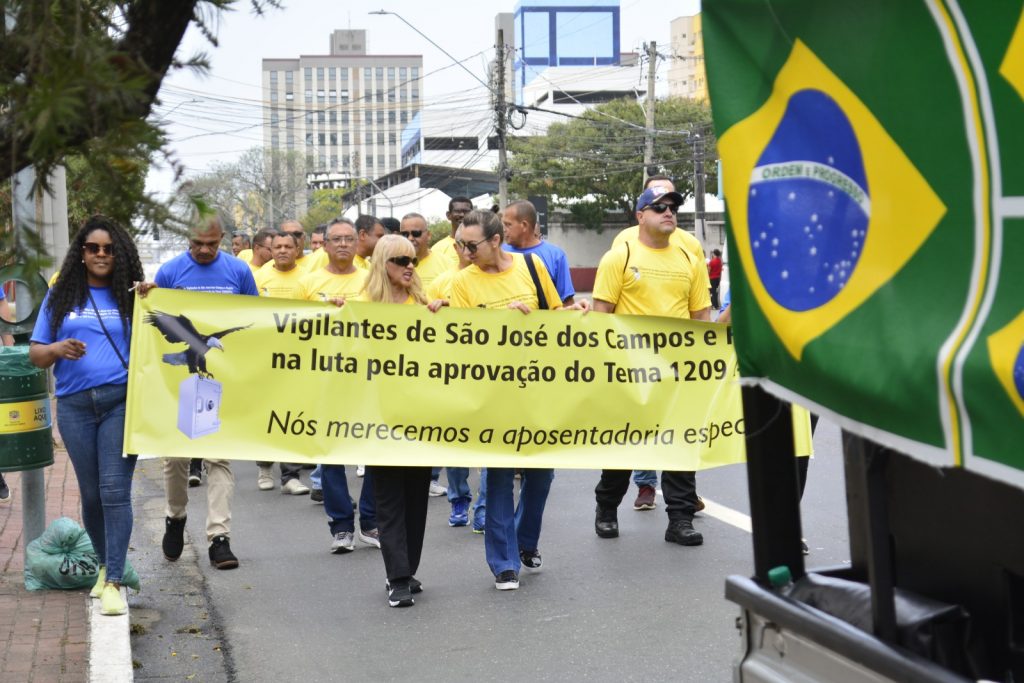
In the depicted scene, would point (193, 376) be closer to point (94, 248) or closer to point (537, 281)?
point (94, 248)

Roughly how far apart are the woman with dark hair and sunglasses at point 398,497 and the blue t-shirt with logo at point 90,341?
1.41 meters

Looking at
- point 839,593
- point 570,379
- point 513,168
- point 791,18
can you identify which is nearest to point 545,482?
point 570,379

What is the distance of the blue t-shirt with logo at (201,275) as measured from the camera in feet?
26.2

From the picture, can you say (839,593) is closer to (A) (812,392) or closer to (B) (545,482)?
(A) (812,392)

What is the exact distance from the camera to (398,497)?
23.2ft

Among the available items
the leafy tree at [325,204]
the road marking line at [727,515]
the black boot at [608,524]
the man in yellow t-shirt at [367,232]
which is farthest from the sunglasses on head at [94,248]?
the leafy tree at [325,204]

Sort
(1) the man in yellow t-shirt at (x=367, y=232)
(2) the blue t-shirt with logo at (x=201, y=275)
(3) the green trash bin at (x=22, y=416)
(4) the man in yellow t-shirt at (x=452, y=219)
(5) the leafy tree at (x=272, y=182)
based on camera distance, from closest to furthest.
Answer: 1. (3) the green trash bin at (x=22, y=416)
2. (2) the blue t-shirt with logo at (x=201, y=275)
3. (4) the man in yellow t-shirt at (x=452, y=219)
4. (1) the man in yellow t-shirt at (x=367, y=232)
5. (5) the leafy tree at (x=272, y=182)

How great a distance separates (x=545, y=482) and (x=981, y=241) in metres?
5.53

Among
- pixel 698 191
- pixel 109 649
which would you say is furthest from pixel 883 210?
pixel 698 191

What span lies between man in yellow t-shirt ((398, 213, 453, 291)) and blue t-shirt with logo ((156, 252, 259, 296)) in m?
3.44

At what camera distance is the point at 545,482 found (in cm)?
758

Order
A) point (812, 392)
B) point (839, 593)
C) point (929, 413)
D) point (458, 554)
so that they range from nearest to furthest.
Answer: point (929, 413) < point (812, 392) < point (839, 593) < point (458, 554)

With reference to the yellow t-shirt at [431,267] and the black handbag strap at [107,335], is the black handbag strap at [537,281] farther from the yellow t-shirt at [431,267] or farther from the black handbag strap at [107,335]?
the yellow t-shirt at [431,267]

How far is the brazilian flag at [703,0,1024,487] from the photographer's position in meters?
2.12
